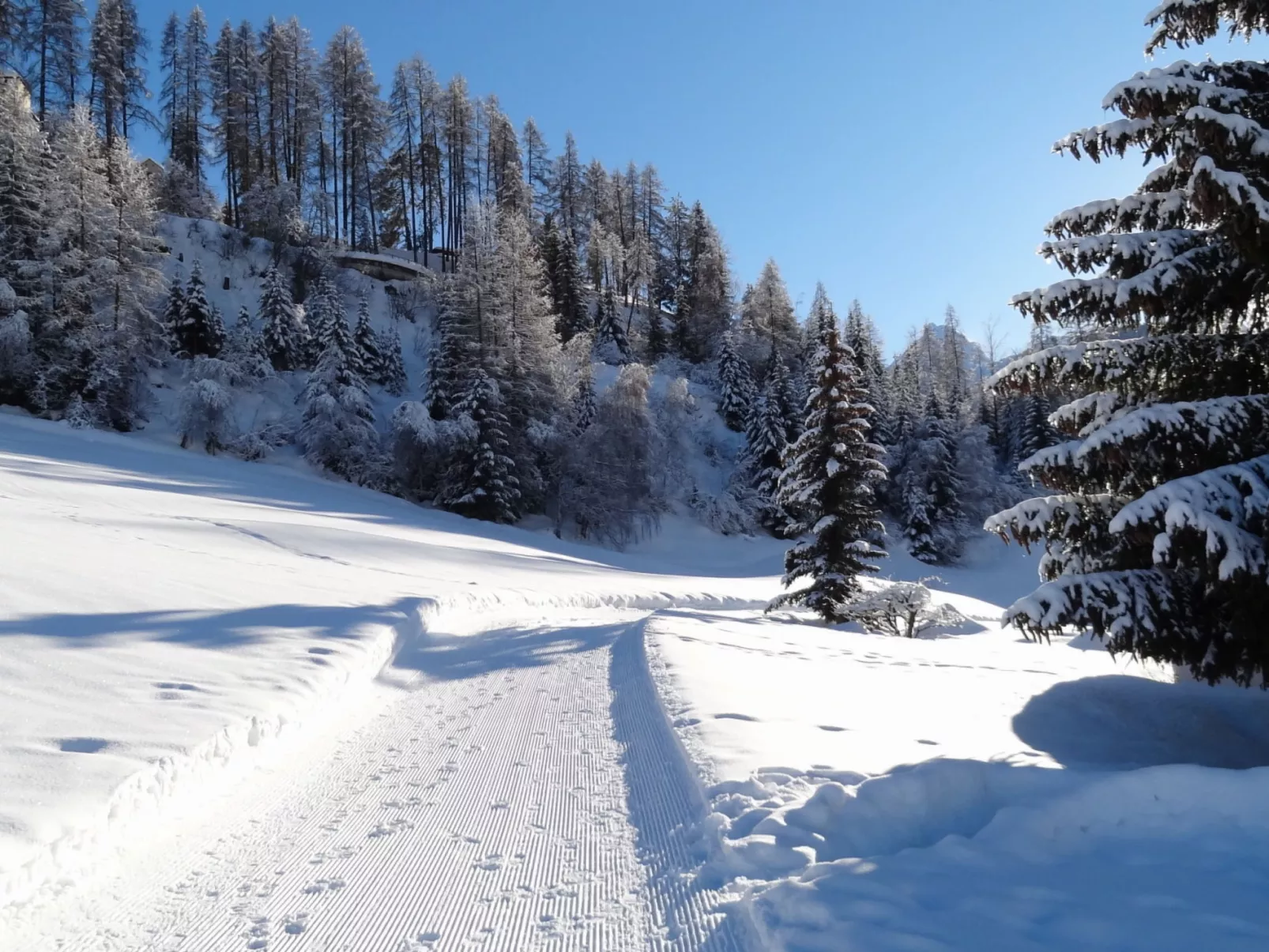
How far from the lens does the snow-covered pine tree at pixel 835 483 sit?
15.5 metres

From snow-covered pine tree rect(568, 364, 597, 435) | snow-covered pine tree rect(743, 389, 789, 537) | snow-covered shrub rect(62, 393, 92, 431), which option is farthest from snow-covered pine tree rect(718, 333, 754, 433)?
snow-covered shrub rect(62, 393, 92, 431)

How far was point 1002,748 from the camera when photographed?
4.96 m

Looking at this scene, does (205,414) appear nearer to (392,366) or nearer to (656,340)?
(392,366)

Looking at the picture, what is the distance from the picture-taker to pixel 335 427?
2928 centimetres

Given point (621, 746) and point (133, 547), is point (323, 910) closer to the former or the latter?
point (621, 746)

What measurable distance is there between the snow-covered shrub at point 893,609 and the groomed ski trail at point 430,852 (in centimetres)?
1093

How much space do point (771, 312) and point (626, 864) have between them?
5590cm

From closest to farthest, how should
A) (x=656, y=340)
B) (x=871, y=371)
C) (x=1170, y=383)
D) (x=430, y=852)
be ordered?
(x=430, y=852)
(x=1170, y=383)
(x=871, y=371)
(x=656, y=340)

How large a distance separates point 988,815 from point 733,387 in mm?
42308

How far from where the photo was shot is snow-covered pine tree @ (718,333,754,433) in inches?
1751

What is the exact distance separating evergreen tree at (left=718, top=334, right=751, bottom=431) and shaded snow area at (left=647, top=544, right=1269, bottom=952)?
3723 cm

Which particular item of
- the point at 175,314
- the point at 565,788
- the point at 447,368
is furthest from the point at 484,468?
the point at 565,788

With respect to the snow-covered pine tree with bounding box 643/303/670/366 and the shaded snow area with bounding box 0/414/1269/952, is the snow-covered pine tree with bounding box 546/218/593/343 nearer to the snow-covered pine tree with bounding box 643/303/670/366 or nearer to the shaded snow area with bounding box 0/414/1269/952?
the snow-covered pine tree with bounding box 643/303/670/366

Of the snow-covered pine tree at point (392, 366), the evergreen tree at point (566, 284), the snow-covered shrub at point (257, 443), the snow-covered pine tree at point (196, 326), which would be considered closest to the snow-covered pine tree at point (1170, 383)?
the snow-covered shrub at point (257, 443)
